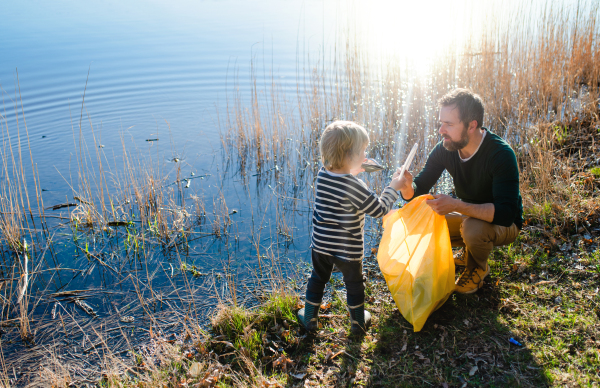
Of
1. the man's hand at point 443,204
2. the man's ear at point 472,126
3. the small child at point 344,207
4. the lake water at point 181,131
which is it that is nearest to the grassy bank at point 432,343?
the small child at point 344,207

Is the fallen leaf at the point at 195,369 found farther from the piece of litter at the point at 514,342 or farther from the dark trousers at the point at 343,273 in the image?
the piece of litter at the point at 514,342

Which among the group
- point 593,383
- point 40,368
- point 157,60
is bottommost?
point 40,368

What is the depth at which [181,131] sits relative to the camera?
7.63 metres

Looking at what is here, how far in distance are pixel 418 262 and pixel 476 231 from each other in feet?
1.79

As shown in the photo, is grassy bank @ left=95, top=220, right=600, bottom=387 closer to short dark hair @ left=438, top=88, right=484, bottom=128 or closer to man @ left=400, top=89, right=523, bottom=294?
man @ left=400, top=89, right=523, bottom=294

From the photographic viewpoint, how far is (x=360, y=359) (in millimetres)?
2770

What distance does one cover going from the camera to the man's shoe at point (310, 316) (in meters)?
2.98

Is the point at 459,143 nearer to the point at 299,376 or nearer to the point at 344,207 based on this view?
the point at 344,207

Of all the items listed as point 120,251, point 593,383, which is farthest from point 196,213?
point 593,383

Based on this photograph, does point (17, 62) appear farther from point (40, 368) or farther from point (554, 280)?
point (554, 280)

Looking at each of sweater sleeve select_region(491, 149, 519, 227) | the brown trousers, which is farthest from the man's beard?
the brown trousers

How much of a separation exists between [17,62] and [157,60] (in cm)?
341

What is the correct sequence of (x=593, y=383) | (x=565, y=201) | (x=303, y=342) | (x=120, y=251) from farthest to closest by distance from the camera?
(x=120, y=251)
(x=565, y=201)
(x=303, y=342)
(x=593, y=383)

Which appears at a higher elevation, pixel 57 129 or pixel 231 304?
pixel 57 129
